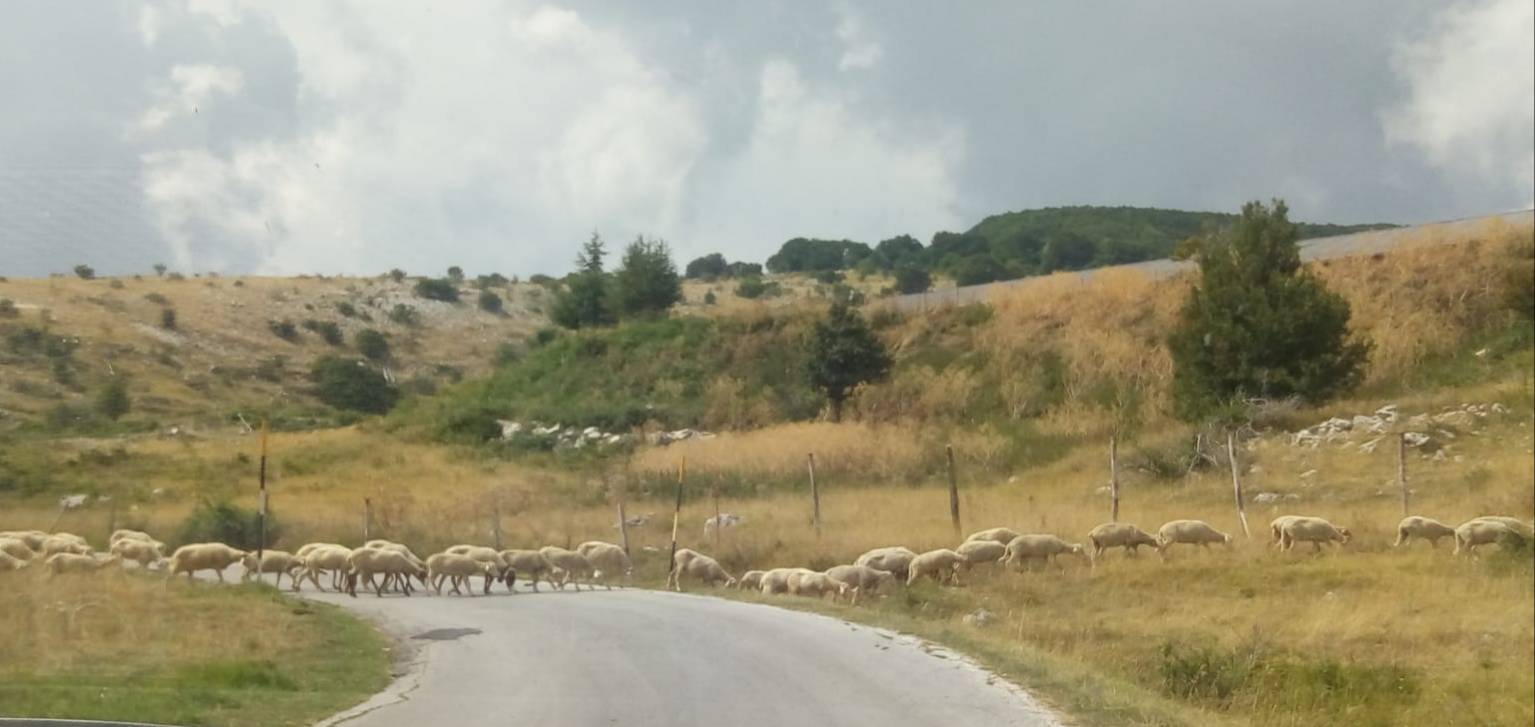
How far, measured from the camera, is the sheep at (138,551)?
80.6ft

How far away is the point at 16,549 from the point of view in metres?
19.8

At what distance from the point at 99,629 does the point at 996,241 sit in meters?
82.7

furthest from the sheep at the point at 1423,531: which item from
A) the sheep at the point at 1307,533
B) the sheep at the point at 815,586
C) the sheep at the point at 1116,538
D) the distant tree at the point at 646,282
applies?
the distant tree at the point at 646,282

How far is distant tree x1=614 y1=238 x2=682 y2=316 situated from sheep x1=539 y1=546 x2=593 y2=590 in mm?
43142

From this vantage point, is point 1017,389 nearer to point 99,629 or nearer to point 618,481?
point 618,481

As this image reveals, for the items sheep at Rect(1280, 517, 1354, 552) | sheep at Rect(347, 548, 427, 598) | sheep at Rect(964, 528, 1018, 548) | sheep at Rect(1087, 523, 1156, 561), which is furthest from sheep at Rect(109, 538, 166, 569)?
sheep at Rect(1280, 517, 1354, 552)

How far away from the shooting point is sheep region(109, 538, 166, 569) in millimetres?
24578

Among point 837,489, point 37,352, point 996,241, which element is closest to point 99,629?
point 37,352

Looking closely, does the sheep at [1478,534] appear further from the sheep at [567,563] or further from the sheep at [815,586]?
the sheep at [567,563]

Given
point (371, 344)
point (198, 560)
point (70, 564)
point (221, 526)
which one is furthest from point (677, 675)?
point (221, 526)

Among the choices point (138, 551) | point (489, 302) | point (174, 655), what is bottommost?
point (174, 655)

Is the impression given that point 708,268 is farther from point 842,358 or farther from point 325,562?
point 325,562

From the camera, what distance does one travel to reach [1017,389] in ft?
169

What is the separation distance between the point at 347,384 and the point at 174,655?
1175 cm
